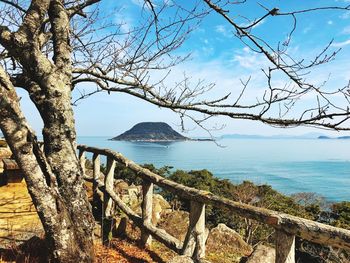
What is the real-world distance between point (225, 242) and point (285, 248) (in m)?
4.91

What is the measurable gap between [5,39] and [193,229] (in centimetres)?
328

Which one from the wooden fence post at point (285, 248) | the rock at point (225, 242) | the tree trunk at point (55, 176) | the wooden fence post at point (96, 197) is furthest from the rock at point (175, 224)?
the wooden fence post at point (285, 248)

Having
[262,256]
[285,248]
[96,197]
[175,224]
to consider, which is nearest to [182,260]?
[262,256]

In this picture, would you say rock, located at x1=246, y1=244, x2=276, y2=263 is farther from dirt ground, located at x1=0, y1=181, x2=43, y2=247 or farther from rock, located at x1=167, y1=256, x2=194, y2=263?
dirt ground, located at x1=0, y1=181, x2=43, y2=247

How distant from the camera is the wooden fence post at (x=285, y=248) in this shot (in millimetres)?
3168

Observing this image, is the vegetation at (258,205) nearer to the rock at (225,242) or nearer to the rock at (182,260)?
the rock at (225,242)

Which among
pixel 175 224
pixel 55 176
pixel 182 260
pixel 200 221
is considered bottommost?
pixel 175 224

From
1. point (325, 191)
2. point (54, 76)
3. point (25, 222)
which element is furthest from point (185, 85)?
point (325, 191)

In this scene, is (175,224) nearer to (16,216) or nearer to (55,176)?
(16,216)

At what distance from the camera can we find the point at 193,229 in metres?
4.46

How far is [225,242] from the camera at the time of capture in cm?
788

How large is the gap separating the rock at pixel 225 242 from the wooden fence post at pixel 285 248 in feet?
13.7

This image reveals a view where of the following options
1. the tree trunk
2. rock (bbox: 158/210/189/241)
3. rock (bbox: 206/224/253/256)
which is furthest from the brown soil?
rock (bbox: 206/224/253/256)

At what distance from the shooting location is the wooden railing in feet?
9.78
